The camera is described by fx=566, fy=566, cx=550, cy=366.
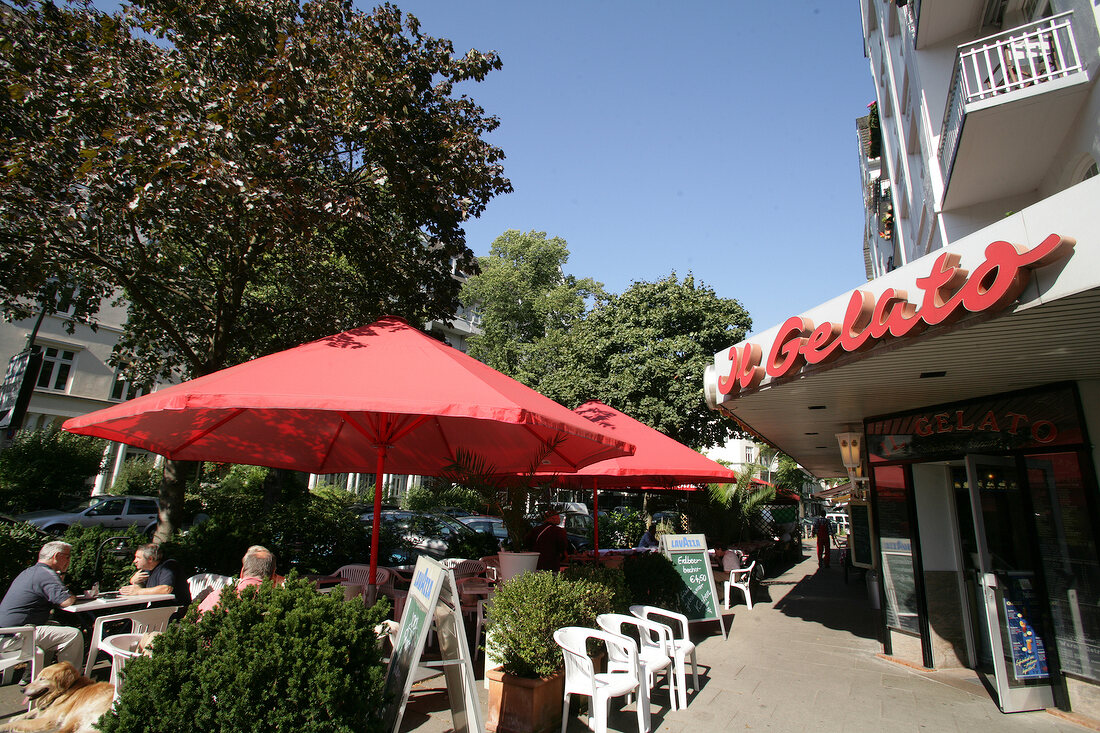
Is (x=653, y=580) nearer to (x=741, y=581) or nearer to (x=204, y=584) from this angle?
(x=741, y=581)

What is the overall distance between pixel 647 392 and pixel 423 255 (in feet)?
30.4

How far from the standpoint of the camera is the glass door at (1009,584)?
5365 millimetres

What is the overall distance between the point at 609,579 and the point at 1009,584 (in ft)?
13.3

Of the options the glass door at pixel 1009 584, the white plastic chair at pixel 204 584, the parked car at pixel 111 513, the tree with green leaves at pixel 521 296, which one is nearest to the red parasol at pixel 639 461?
the glass door at pixel 1009 584

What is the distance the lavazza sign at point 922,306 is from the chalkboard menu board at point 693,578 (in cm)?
336

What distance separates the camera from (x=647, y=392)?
18.1 metres

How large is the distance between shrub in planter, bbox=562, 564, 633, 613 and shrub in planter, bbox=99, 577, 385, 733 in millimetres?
2695

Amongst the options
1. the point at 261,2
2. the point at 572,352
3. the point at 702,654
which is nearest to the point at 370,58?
the point at 261,2

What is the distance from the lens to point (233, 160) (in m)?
7.20

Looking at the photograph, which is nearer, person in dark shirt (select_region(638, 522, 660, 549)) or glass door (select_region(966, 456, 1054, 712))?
glass door (select_region(966, 456, 1054, 712))

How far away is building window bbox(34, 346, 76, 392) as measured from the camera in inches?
1008

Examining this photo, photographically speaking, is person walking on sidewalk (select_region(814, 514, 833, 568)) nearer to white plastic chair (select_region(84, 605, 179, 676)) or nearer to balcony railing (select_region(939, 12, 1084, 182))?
balcony railing (select_region(939, 12, 1084, 182))

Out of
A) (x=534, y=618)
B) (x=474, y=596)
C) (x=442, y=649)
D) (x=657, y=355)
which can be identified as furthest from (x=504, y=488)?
(x=657, y=355)

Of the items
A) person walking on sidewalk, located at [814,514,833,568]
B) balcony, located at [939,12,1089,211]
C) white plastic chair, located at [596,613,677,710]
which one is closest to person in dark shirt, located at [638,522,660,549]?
white plastic chair, located at [596,613,677,710]
